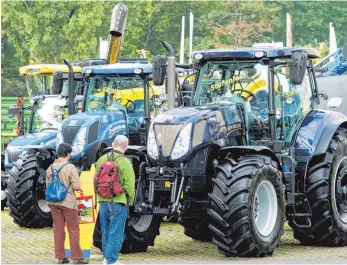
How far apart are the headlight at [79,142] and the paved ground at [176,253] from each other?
61.2 inches

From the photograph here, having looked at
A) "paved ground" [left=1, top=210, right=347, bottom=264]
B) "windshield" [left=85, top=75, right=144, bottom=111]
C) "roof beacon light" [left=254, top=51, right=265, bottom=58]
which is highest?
"roof beacon light" [left=254, top=51, right=265, bottom=58]

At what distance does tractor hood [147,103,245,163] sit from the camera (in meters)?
16.0

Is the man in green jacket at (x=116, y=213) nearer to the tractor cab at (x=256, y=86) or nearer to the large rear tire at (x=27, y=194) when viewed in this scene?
the tractor cab at (x=256, y=86)

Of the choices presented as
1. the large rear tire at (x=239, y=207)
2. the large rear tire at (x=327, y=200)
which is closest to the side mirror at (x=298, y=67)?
the large rear tire at (x=239, y=207)

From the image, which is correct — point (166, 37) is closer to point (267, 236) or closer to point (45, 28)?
point (45, 28)

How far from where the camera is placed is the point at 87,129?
20.3m

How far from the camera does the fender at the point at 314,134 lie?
17234 millimetres

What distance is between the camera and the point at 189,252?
17.0m

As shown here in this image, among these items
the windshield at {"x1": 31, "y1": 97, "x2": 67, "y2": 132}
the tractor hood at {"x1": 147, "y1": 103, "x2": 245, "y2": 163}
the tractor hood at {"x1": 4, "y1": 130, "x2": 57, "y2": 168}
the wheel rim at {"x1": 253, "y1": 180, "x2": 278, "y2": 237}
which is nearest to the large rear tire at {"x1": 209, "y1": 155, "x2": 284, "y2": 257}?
the wheel rim at {"x1": 253, "y1": 180, "x2": 278, "y2": 237}

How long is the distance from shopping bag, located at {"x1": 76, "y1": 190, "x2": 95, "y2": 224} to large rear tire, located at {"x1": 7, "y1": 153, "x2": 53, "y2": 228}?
16.3ft

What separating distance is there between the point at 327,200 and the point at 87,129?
4970 millimetres

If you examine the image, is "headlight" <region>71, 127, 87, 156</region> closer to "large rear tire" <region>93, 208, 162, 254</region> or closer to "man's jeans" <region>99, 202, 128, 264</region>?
"large rear tire" <region>93, 208, 162, 254</region>

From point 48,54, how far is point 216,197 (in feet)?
102

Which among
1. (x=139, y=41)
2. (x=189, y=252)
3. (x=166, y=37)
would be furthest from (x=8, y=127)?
(x=189, y=252)
